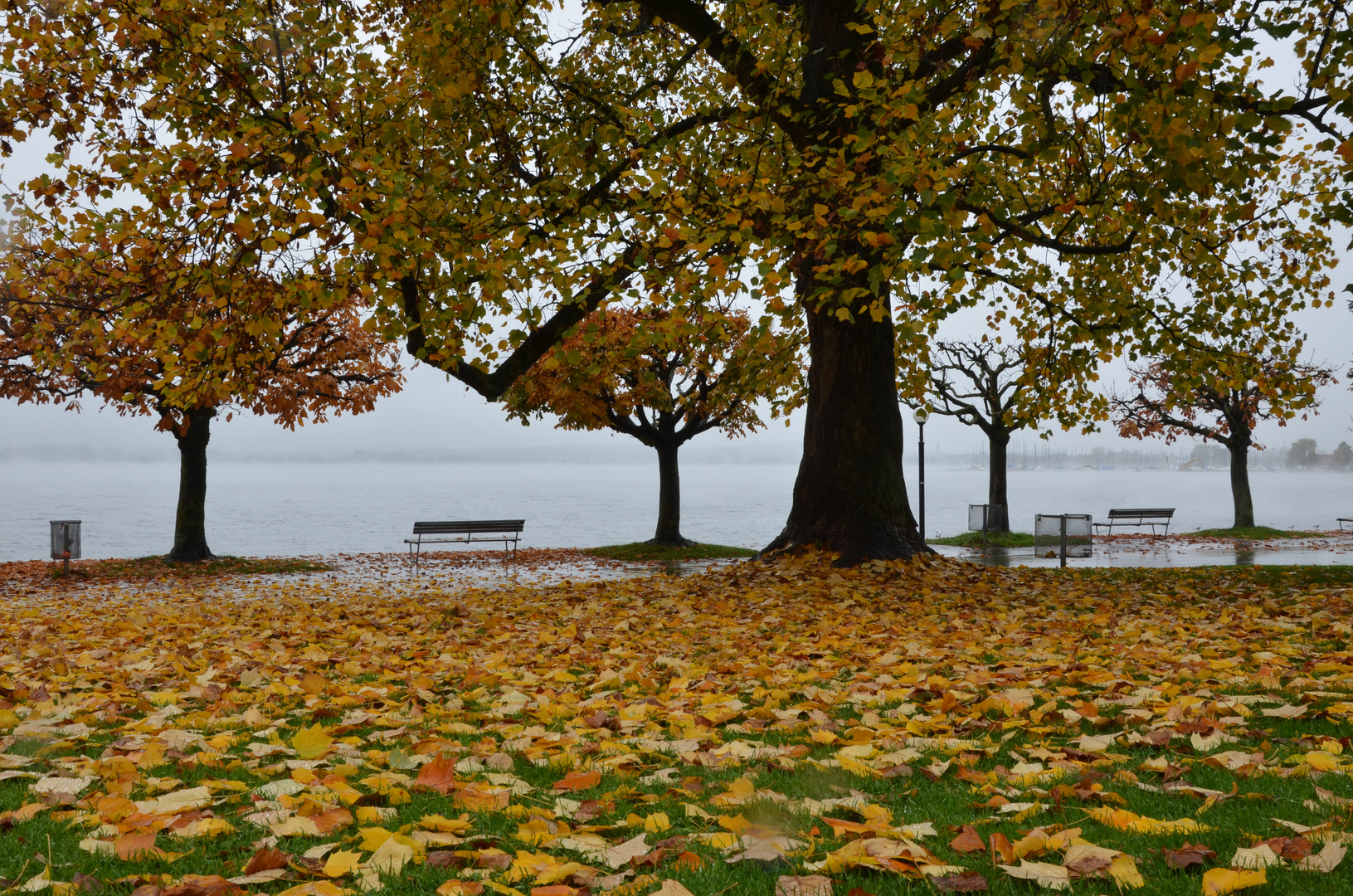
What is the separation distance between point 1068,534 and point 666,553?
9409 mm

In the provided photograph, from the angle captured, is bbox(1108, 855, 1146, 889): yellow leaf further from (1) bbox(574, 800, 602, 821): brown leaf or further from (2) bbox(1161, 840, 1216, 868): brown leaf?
(1) bbox(574, 800, 602, 821): brown leaf

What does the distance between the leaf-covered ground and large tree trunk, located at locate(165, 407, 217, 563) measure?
1367 centimetres

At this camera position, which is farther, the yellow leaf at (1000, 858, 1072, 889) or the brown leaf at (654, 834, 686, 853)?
the brown leaf at (654, 834, 686, 853)

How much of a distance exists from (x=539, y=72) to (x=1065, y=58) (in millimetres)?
7326

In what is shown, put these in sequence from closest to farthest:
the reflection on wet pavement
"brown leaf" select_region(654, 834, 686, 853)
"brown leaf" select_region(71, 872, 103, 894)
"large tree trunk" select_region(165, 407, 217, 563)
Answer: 1. "brown leaf" select_region(71, 872, 103, 894)
2. "brown leaf" select_region(654, 834, 686, 853)
3. the reflection on wet pavement
4. "large tree trunk" select_region(165, 407, 217, 563)

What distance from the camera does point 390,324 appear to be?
9.20 m

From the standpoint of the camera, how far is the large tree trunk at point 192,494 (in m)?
20.1

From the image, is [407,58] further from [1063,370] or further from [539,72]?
[1063,370]

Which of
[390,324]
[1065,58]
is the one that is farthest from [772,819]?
[390,324]

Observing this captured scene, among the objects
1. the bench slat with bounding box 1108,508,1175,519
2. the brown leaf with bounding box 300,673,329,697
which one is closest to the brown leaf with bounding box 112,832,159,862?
the brown leaf with bounding box 300,673,329,697

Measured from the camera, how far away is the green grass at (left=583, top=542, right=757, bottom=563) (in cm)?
2138

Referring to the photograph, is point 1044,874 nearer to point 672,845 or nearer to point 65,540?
point 672,845

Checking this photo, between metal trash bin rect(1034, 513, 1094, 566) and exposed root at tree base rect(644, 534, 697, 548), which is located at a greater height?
metal trash bin rect(1034, 513, 1094, 566)

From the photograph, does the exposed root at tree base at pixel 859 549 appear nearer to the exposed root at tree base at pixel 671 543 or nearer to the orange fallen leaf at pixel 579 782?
the orange fallen leaf at pixel 579 782
